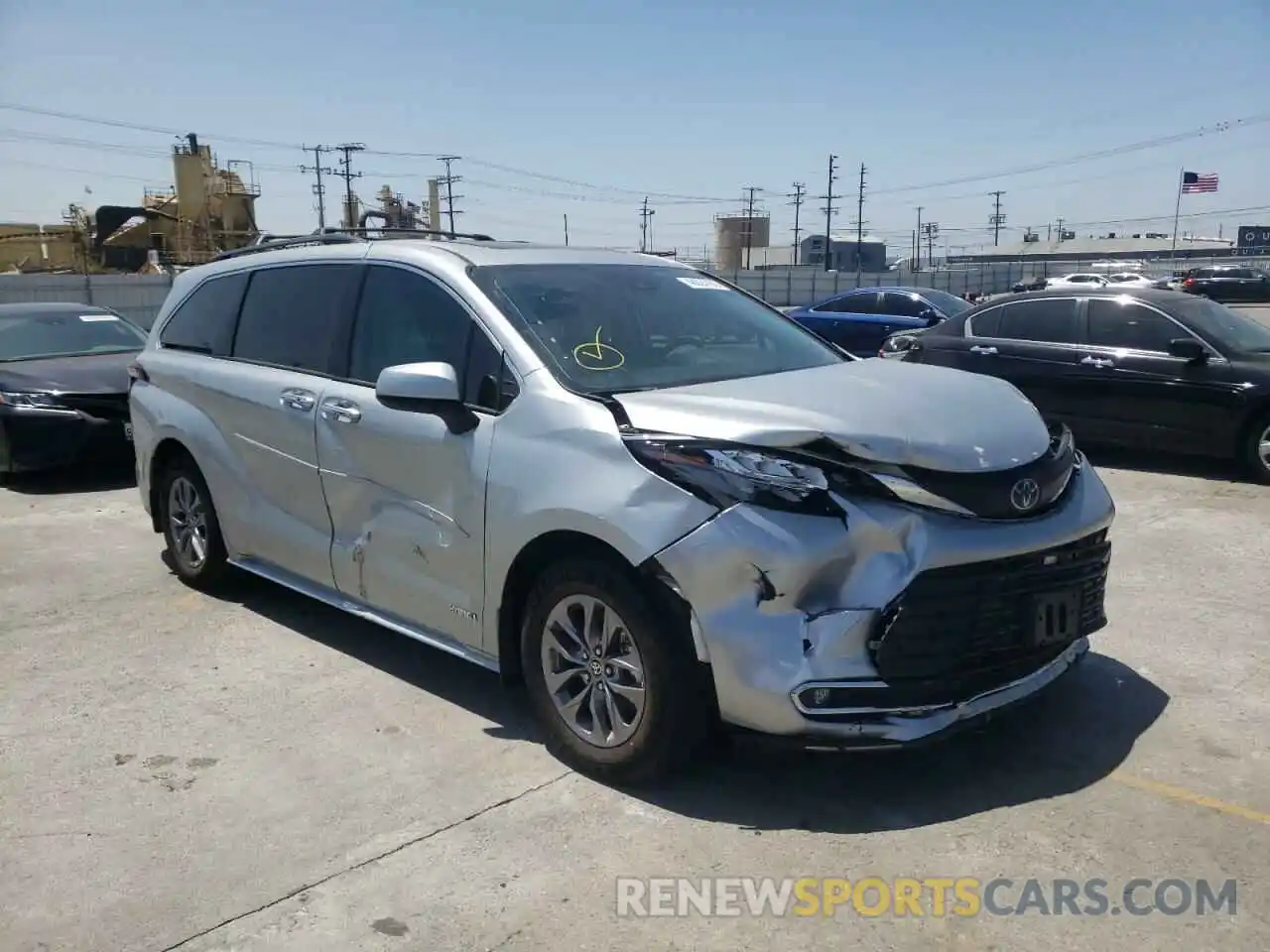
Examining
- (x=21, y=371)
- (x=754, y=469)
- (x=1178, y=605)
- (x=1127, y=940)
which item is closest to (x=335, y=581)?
(x=754, y=469)

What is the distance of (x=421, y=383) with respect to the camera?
3762 millimetres

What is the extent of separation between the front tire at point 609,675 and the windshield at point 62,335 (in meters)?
7.72

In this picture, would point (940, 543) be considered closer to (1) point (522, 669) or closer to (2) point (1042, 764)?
(2) point (1042, 764)

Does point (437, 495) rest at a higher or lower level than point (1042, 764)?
higher

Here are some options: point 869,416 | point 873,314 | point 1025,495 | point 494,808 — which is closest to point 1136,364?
point 1025,495

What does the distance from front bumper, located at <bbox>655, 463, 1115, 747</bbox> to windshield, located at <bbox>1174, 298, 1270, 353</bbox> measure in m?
6.68

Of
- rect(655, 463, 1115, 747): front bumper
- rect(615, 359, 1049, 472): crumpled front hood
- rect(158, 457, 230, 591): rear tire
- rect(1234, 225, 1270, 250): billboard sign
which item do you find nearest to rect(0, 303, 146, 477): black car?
rect(158, 457, 230, 591): rear tire

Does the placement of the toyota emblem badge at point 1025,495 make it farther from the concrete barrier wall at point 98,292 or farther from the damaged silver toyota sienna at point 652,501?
the concrete barrier wall at point 98,292

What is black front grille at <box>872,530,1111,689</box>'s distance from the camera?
310 cm

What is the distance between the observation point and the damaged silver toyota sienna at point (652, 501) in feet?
10.2

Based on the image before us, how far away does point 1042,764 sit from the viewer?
3.60 m

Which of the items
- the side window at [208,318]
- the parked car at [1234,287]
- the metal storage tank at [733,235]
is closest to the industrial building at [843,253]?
the metal storage tank at [733,235]

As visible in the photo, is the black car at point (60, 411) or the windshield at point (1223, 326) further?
the windshield at point (1223, 326)

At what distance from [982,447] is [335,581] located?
2.78 metres
